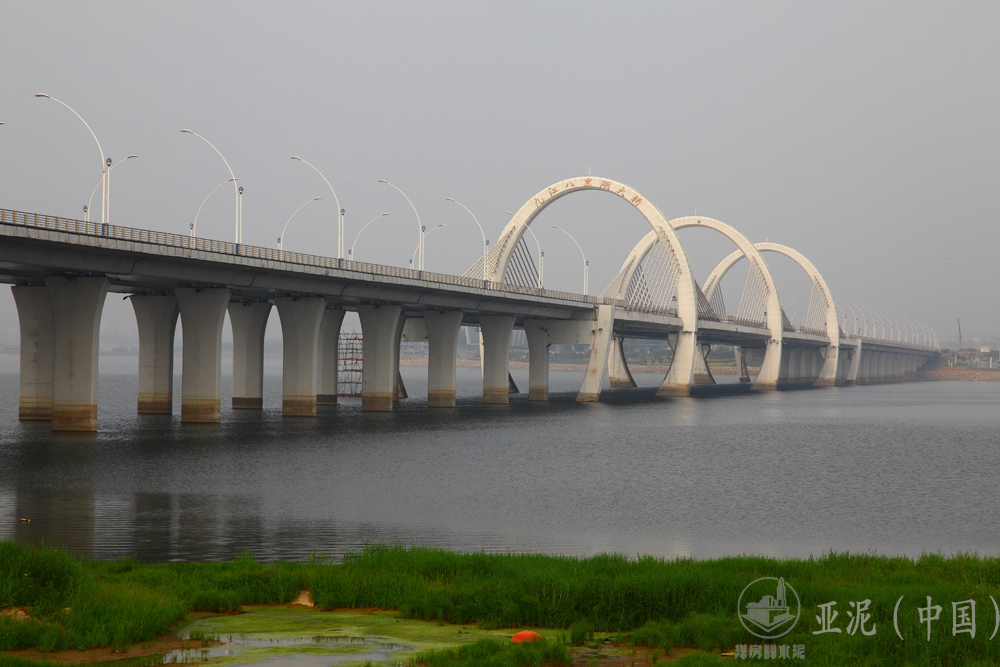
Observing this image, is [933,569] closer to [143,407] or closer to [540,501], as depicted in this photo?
[540,501]

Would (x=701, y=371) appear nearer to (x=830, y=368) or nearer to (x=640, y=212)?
(x=830, y=368)

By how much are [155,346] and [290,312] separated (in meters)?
9.85

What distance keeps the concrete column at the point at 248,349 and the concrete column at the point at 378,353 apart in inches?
336

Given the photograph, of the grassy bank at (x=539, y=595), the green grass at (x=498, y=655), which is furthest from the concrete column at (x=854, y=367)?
the green grass at (x=498, y=655)

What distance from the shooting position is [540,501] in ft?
103

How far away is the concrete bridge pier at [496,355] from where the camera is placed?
92.0 meters

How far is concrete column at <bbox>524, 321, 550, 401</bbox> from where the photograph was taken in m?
99.9

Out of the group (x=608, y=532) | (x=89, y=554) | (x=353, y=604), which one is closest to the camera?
(x=353, y=604)

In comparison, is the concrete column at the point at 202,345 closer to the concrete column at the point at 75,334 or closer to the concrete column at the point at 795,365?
the concrete column at the point at 75,334

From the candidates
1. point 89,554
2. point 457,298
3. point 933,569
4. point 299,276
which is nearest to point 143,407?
point 299,276

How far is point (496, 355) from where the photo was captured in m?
92.5

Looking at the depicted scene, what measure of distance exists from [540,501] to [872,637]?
66.2 ft

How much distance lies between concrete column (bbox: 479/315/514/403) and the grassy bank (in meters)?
73.8

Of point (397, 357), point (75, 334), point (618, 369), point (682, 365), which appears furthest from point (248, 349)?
point (618, 369)
